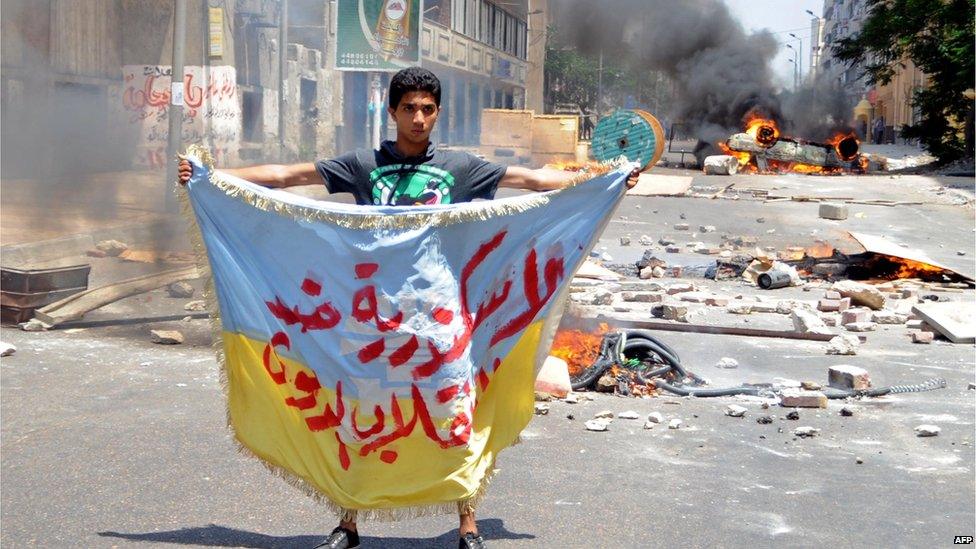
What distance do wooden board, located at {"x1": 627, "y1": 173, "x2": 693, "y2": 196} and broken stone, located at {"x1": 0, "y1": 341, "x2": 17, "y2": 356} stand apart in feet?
52.4

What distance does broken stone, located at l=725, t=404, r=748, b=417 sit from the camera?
6363mm

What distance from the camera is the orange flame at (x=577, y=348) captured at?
7176 mm

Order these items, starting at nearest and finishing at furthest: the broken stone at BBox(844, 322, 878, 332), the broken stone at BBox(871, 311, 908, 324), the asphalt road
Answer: the asphalt road → the broken stone at BBox(844, 322, 878, 332) → the broken stone at BBox(871, 311, 908, 324)

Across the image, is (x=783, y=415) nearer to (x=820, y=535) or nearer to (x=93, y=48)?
(x=820, y=535)

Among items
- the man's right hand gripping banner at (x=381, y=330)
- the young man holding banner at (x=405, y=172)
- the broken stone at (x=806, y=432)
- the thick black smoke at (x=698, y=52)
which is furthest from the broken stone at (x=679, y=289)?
the thick black smoke at (x=698, y=52)

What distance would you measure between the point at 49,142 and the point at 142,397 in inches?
562

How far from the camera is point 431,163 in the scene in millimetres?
3904

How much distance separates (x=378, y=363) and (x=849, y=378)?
434cm

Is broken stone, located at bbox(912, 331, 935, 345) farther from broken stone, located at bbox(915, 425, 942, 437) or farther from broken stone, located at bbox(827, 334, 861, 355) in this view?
broken stone, located at bbox(915, 425, 942, 437)

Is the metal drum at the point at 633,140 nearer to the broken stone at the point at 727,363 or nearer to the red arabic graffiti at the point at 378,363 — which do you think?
the red arabic graffiti at the point at 378,363

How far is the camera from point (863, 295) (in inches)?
424

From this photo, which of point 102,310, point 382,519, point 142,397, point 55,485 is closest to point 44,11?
point 102,310

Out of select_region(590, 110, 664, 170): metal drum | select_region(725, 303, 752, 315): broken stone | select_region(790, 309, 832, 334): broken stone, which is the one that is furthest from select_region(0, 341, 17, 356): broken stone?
select_region(725, 303, 752, 315): broken stone

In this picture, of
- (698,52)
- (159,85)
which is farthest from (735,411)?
(698,52)
